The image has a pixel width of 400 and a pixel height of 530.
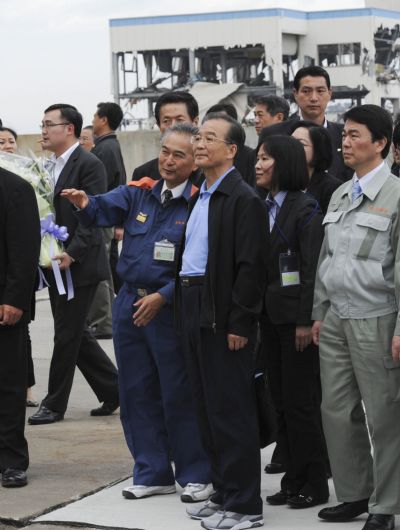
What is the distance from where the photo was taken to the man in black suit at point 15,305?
251 inches

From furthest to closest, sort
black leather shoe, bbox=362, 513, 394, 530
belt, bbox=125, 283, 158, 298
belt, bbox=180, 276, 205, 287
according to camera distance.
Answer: belt, bbox=125, 283, 158, 298, belt, bbox=180, 276, 205, 287, black leather shoe, bbox=362, 513, 394, 530

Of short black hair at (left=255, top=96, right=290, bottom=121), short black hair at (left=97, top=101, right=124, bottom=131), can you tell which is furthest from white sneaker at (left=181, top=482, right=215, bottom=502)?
short black hair at (left=97, top=101, right=124, bottom=131)

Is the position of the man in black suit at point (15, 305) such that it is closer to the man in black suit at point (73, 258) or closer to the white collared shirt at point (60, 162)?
the man in black suit at point (73, 258)

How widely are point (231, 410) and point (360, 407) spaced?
58cm

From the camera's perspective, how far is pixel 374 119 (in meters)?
5.45

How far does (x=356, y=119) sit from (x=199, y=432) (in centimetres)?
162

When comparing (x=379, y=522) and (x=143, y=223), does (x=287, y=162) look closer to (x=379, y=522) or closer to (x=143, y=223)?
(x=143, y=223)

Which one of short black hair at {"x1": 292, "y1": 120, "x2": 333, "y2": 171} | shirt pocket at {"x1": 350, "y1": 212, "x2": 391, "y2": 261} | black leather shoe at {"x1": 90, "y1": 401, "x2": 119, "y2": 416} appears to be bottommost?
black leather shoe at {"x1": 90, "y1": 401, "x2": 119, "y2": 416}

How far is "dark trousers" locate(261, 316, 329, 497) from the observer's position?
5801 millimetres

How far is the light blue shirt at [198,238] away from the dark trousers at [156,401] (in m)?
0.48

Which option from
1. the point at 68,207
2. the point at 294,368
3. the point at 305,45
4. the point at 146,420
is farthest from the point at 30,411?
the point at 305,45

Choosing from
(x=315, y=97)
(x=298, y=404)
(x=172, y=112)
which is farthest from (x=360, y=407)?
(x=315, y=97)

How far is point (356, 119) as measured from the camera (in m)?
5.47

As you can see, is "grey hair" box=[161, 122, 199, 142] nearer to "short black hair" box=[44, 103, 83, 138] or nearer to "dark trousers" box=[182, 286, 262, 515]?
"dark trousers" box=[182, 286, 262, 515]
